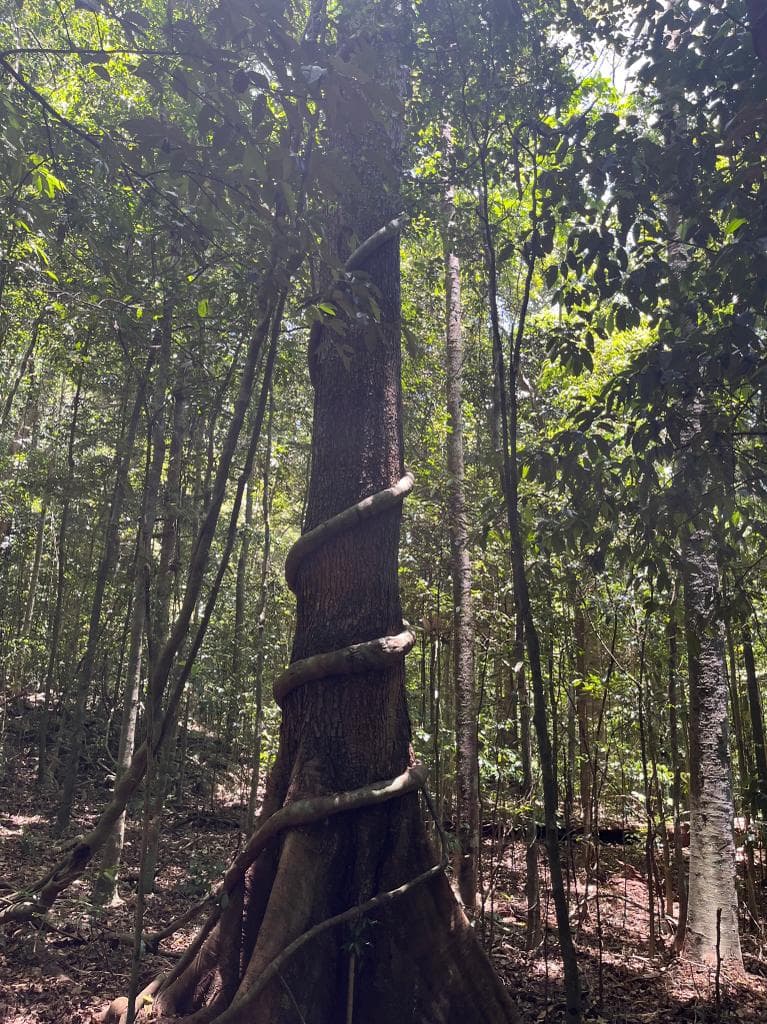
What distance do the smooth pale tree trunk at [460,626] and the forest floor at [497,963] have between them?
1.13ft

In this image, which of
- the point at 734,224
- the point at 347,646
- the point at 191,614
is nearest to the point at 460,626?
the point at 347,646

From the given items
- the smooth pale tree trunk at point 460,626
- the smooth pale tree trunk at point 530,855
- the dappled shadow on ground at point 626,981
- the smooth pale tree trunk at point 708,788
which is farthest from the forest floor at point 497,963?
the smooth pale tree trunk at point 460,626

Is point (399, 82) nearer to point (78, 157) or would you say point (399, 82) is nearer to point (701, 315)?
point (78, 157)

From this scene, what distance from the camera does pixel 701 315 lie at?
3391 mm

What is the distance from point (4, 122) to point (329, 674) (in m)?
2.13

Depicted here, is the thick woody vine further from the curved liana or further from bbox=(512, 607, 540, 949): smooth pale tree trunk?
bbox=(512, 607, 540, 949): smooth pale tree trunk

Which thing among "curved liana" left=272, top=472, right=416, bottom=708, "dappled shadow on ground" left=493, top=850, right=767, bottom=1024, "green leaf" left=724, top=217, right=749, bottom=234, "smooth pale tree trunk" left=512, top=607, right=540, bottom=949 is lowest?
"dappled shadow on ground" left=493, top=850, right=767, bottom=1024

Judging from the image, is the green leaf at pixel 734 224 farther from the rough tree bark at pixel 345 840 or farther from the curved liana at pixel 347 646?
the curved liana at pixel 347 646

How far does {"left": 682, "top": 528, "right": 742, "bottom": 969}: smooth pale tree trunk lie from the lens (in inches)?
173

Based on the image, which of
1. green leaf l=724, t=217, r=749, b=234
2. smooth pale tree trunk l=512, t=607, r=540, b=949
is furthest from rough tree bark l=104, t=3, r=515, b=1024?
smooth pale tree trunk l=512, t=607, r=540, b=949

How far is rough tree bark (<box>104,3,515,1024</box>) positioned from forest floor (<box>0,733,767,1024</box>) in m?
0.46

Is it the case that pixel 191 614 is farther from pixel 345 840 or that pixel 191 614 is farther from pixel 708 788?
pixel 708 788

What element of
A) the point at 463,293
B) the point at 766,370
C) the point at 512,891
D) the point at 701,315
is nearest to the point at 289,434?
the point at 463,293

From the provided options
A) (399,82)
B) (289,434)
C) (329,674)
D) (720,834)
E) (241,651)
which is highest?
(289,434)
